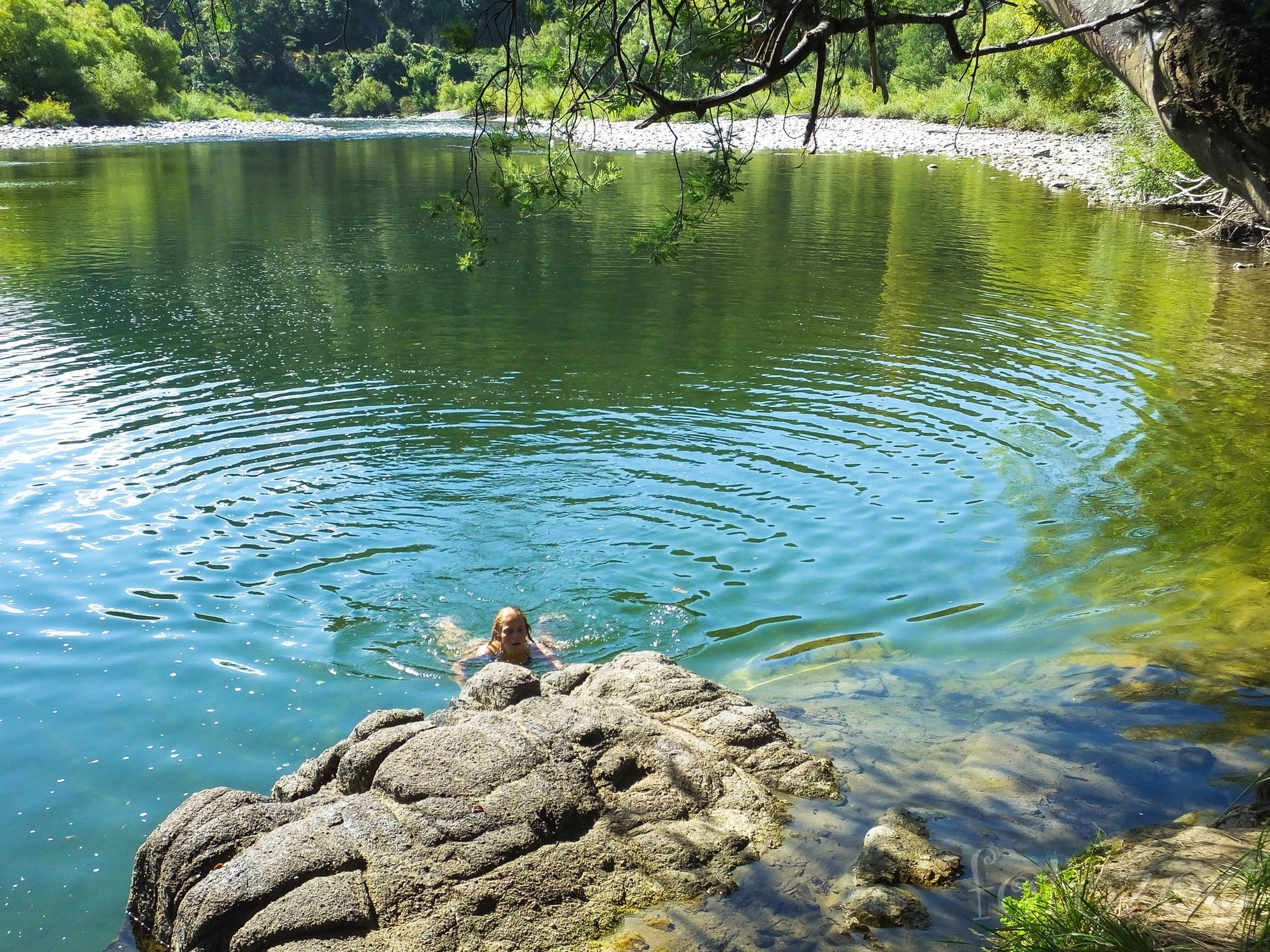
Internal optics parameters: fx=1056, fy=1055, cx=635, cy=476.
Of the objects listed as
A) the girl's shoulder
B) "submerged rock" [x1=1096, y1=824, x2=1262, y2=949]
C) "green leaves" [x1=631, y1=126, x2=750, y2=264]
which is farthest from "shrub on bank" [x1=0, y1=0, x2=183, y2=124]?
"submerged rock" [x1=1096, y1=824, x2=1262, y2=949]

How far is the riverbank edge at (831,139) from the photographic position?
38625 mm

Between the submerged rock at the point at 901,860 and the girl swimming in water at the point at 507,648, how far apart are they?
11.9ft

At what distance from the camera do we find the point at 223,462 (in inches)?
455

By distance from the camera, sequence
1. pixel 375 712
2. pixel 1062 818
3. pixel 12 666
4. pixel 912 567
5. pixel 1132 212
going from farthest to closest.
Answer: pixel 1132 212
pixel 912 567
pixel 12 666
pixel 375 712
pixel 1062 818

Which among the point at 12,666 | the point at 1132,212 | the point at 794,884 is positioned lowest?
the point at 12,666

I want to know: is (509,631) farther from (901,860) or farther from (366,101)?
(366,101)

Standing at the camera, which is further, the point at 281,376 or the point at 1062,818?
the point at 281,376

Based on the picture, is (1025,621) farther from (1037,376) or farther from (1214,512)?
(1037,376)

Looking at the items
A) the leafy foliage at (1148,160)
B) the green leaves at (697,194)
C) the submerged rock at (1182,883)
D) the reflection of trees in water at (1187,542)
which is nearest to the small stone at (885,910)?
the submerged rock at (1182,883)

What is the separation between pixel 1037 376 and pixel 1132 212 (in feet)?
61.9

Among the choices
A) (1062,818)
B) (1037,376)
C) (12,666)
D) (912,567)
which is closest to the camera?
(1062,818)

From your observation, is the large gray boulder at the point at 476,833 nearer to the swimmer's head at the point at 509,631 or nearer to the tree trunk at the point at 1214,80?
the swimmer's head at the point at 509,631

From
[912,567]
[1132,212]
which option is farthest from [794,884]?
[1132,212]

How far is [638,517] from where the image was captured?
34.0 ft
